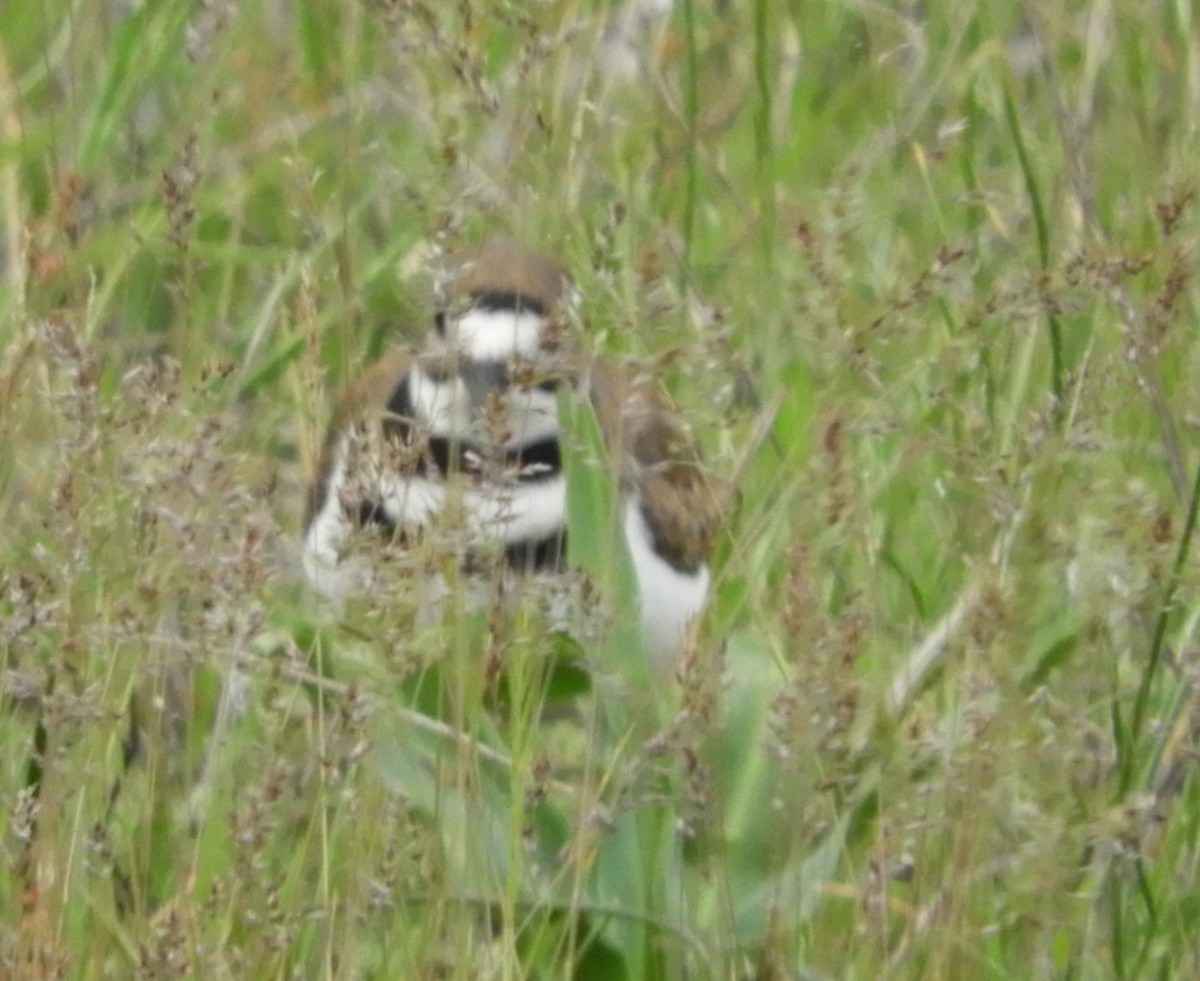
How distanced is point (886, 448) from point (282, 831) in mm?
1159

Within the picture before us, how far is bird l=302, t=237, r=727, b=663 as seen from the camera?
1.63 meters

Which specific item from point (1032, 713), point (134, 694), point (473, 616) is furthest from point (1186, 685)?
point (134, 694)

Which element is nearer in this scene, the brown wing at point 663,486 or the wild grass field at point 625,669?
the wild grass field at point 625,669

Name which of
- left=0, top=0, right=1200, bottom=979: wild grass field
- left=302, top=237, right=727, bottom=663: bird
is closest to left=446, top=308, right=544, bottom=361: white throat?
left=302, top=237, right=727, bottom=663: bird

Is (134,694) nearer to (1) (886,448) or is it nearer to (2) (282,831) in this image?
(2) (282,831)

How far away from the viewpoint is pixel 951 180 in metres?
3.53

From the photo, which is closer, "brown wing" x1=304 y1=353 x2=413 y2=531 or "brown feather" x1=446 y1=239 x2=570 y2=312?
"brown feather" x1=446 y1=239 x2=570 y2=312

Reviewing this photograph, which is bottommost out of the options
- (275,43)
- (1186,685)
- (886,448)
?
(1186,685)

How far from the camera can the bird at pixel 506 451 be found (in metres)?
1.63

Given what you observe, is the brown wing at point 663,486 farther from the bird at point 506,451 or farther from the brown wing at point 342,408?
the brown wing at point 342,408

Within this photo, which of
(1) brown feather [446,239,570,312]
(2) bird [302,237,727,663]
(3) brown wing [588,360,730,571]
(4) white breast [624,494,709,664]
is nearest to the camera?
(2) bird [302,237,727,663]

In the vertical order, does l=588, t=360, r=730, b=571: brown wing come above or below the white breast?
above

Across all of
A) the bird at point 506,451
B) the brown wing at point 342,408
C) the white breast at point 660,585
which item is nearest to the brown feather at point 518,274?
the bird at point 506,451

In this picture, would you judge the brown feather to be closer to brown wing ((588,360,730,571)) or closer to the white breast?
brown wing ((588,360,730,571))
